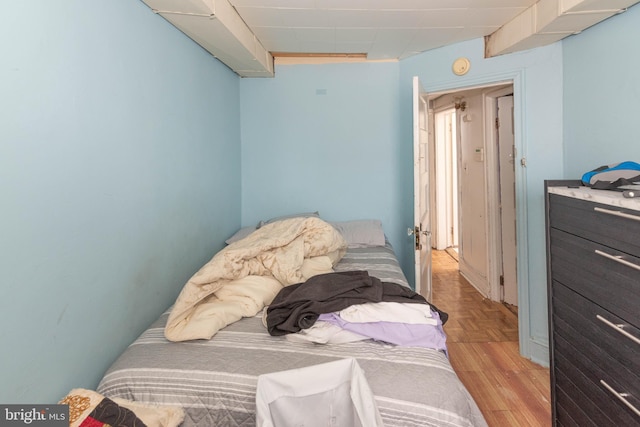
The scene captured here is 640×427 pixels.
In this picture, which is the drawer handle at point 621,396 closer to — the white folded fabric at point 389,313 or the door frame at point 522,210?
the white folded fabric at point 389,313

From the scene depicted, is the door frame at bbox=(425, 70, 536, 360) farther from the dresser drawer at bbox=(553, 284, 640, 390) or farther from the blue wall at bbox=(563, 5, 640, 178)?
the dresser drawer at bbox=(553, 284, 640, 390)

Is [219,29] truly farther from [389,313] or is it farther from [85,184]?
[389,313]

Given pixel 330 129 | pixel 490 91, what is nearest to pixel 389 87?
pixel 330 129

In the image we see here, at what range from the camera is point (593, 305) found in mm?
1417

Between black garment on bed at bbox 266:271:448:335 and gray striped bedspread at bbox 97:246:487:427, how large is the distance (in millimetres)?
77

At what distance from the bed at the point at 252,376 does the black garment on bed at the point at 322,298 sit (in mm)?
70

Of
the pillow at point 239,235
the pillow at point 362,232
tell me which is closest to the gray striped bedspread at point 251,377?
the pillow at point 239,235

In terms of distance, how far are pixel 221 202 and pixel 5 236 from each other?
1836 millimetres

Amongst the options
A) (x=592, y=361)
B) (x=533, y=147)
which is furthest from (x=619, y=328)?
(x=533, y=147)

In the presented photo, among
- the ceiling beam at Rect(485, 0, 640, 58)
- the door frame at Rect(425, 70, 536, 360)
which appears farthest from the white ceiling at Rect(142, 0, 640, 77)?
the door frame at Rect(425, 70, 536, 360)

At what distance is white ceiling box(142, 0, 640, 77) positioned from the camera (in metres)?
1.90

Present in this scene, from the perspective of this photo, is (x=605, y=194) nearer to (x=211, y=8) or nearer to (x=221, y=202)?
(x=211, y=8)

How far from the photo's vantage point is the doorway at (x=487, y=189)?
11.2 ft

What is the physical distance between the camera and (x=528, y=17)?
2.19 meters
